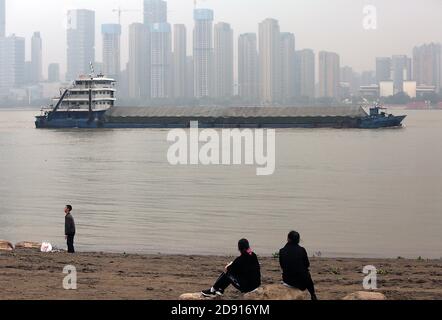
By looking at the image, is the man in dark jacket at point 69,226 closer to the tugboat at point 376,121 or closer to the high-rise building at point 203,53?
the tugboat at point 376,121

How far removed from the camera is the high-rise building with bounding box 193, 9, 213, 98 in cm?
13312

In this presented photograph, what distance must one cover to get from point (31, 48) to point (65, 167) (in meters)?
146

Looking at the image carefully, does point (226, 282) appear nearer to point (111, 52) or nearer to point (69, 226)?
point (69, 226)

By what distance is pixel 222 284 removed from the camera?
270 inches

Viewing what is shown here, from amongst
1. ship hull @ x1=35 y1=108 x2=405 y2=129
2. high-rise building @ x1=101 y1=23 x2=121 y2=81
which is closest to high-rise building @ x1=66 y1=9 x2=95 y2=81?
high-rise building @ x1=101 y1=23 x2=121 y2=81

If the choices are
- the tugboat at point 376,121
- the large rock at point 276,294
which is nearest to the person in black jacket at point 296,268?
the large rock at point 276,294

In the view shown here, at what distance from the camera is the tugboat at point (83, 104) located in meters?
67.2

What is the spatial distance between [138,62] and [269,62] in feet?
86.0

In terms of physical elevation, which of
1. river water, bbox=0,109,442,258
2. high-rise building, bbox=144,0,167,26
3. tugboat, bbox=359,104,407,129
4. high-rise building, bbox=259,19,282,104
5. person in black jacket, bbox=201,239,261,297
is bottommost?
river water, bbox=0,109,442,258

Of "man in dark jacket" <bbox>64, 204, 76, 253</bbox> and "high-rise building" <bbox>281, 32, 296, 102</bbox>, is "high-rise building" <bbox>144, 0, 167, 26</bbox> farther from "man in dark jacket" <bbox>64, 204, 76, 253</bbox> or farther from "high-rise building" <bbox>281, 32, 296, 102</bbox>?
"man in dark jacket" <bbox>64, 204, 76, 253</bbox>

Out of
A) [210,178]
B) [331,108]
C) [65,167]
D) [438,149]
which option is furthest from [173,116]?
[210,178]

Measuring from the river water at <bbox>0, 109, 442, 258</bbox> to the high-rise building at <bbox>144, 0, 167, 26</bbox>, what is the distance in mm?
130453
